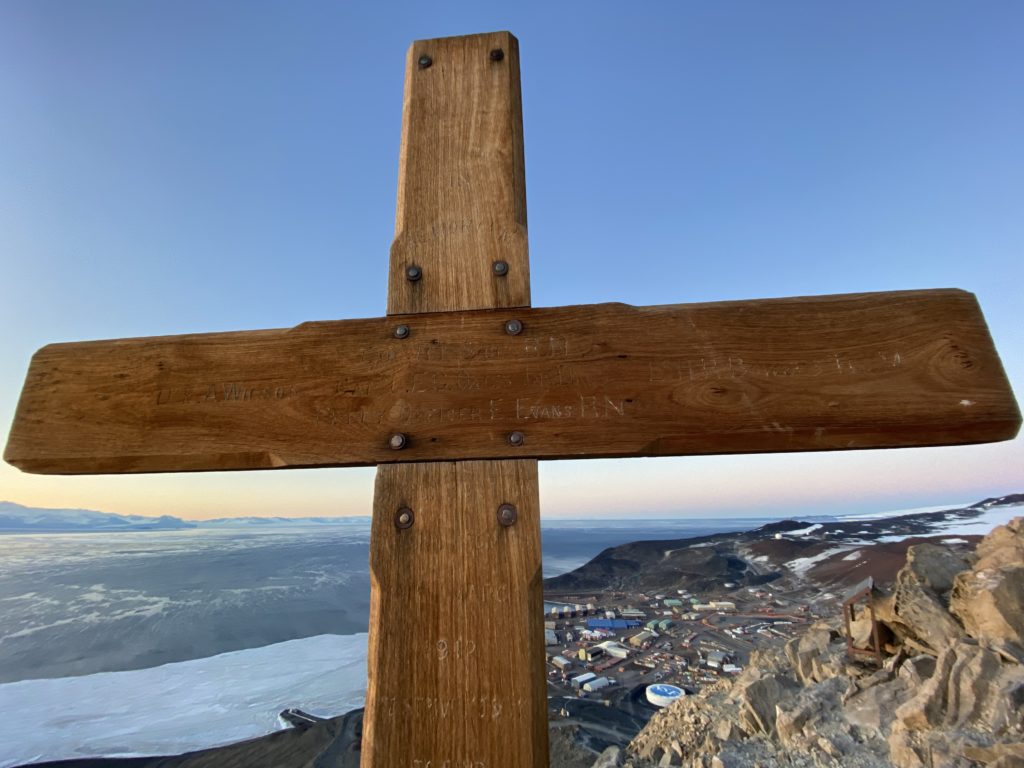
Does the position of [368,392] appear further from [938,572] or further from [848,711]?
[938,572]

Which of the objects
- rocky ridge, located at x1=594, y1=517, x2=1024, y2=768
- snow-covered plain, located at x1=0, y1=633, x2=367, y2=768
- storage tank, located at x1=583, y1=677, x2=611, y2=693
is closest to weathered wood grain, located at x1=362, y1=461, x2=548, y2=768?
rocky ridge, located at x1=594, y1=517, x2=1024, y2=768

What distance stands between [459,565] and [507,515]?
0.09 m

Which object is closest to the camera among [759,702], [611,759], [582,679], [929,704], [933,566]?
[929,704]

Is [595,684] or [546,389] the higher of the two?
[546,389]

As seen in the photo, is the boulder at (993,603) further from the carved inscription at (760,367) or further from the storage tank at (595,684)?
the carved inscription at (760,367)

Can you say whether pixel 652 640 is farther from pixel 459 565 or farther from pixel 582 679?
pixel 459 565

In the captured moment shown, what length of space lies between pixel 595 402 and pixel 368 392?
33cm

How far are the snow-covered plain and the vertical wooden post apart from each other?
43.7 ft

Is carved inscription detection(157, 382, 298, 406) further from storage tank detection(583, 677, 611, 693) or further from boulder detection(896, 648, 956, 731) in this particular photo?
storage tank detection(583, 677, 611, 693)

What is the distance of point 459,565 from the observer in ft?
2.11

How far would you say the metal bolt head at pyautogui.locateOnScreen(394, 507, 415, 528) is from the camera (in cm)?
66

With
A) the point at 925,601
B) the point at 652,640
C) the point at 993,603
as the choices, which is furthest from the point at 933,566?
the point at 652,640

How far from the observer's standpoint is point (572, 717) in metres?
11.0

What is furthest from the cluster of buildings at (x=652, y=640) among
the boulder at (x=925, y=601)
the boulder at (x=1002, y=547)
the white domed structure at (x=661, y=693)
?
the boulder at (x=1002, y=547)
